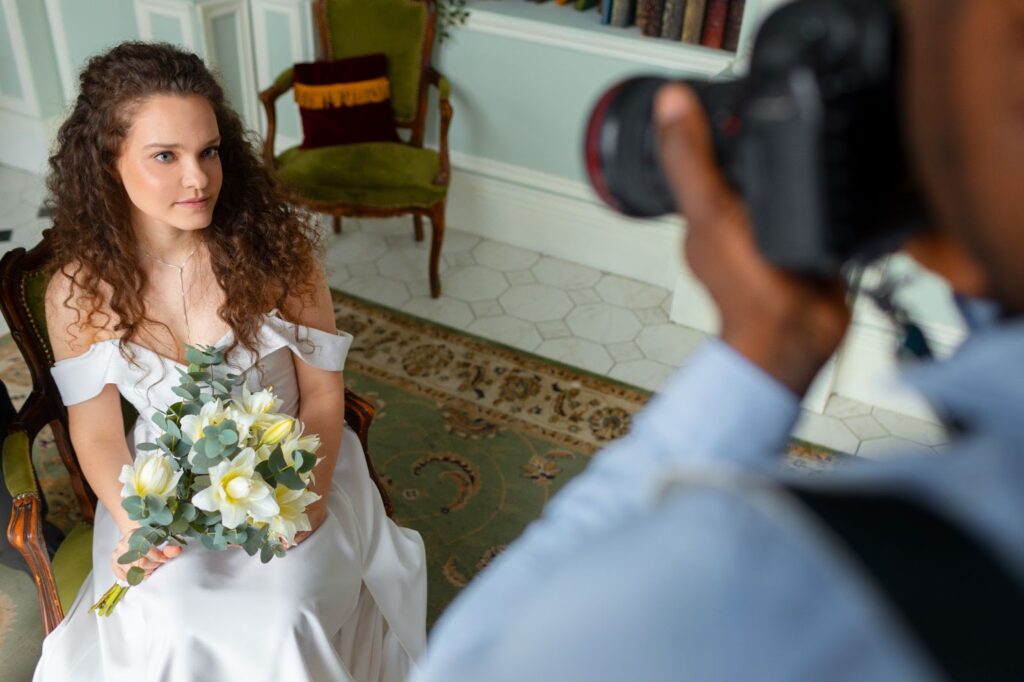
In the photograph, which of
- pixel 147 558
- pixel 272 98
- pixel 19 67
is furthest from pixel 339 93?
pixel 147 558

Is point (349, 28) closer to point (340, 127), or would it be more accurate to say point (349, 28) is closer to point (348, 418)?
point (340, 127)

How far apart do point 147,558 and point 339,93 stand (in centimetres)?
215

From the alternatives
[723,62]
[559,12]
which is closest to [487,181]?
[559,12]

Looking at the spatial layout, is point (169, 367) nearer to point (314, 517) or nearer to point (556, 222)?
point (314, 517)

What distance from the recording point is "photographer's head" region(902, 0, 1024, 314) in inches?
14.6

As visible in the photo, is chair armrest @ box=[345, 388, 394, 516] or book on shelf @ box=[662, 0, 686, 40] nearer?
chair armrest @ box=[345, 388, 394, 516]

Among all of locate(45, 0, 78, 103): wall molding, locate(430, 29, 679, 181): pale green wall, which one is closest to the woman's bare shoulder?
locate(430, 29, 679, 181): pale green wall

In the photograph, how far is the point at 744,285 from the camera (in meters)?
0.49

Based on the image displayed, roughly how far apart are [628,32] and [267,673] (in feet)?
8.28

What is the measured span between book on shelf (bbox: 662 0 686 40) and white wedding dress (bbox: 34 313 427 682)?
193cm

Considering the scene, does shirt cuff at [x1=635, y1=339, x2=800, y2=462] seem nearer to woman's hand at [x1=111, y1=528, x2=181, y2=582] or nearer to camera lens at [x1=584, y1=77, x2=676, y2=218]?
camera lens at [x1=584, y1=77, x2=676, y2=218]

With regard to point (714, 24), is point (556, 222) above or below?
below

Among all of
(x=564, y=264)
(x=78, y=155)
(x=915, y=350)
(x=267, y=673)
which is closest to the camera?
(x=915, y=350)

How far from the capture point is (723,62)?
3.09 meters
